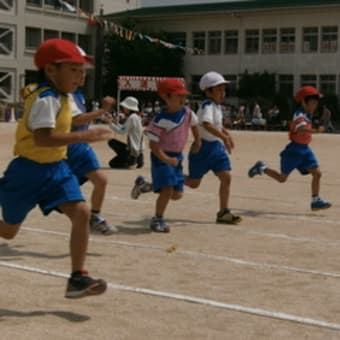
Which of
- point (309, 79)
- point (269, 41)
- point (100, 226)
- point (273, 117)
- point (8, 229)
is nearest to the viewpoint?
point (8, 229)

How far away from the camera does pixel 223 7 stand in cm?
5634

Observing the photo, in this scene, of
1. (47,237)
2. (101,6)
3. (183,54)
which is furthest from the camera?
(101,6)

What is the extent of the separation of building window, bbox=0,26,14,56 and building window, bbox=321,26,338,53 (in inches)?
844

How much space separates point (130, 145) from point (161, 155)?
8781mm

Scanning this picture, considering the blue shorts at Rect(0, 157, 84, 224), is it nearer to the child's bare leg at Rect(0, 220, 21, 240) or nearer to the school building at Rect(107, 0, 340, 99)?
the child's bare leg at Rect(0, 220, 21, 240)

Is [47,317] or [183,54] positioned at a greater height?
[183,54]

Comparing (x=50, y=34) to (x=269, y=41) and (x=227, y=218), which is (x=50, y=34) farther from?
(x=227, y=218)

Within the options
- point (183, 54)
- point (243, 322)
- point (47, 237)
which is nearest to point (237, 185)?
point (47, 237)

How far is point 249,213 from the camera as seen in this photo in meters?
9.81

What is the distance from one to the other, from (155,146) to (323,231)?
2.04 meters

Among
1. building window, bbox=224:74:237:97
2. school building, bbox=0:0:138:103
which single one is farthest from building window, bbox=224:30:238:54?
school building, bbox=0:0:138:103

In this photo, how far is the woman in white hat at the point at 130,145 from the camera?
16.5 m

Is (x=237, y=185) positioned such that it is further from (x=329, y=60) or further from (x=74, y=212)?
(x=329, y=60)

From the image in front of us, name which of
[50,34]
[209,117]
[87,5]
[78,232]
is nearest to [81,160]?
[209,117]
